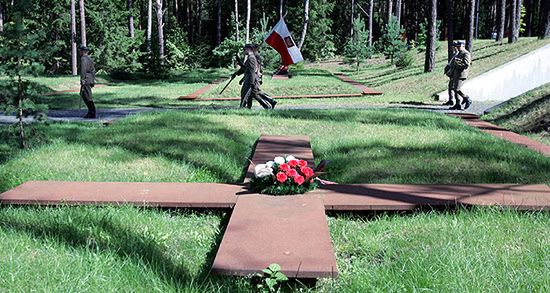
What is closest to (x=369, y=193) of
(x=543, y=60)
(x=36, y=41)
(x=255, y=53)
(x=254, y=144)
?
(x=254, y=144)

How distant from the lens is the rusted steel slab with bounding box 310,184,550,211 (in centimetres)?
507

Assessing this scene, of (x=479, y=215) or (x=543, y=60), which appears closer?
(x=479, y=215)

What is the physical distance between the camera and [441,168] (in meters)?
7.07

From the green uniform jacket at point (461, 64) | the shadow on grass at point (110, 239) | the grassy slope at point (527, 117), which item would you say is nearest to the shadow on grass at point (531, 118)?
the grassy slope at point (527, 117)

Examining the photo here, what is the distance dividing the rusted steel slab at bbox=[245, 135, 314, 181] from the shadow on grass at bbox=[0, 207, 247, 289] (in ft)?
6.91

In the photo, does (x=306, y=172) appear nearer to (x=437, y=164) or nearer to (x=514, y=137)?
(x=437, y=164)

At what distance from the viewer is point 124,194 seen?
5441 millimetres

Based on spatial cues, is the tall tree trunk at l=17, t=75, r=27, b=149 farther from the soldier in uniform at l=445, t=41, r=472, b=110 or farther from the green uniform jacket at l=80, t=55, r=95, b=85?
the soldier in uniform at l=445, t=41, r=472, b=110

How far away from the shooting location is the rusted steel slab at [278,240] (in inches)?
134

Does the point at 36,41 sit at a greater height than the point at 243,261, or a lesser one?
greater

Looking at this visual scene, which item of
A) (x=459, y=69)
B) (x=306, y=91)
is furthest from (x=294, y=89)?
(x=459, y=69)

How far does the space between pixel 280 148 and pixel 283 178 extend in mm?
2887

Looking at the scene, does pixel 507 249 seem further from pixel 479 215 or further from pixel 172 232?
pixel 172 232

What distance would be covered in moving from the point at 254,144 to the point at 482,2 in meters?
71.4
